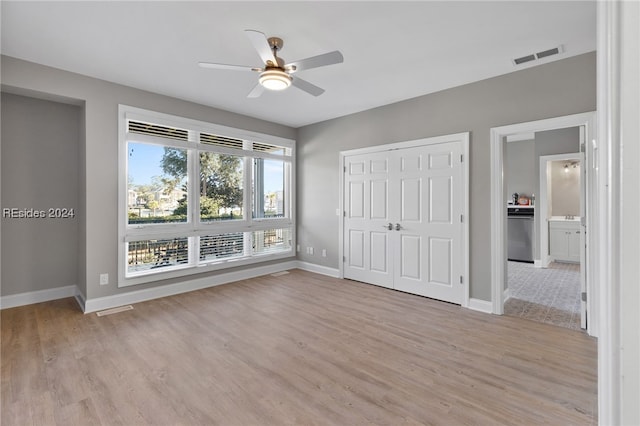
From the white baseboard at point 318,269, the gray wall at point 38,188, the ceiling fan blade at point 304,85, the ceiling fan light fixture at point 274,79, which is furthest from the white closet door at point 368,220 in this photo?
the gray wall at point 38,188

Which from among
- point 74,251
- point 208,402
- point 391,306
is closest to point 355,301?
point 391,306

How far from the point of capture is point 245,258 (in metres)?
5.37

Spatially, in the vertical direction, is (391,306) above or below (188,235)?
below

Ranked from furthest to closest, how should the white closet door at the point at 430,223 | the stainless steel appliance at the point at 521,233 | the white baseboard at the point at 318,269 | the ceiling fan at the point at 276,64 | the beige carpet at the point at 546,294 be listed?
the stainless steel appliance at the point at 521,233, the white baseboard at the point at 318,269, the white closet door at the point at 430,223, the beige carpet at the point at 546,294, the ceiling fan at the point at 276,64

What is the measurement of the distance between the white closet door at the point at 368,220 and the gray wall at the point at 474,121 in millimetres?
267

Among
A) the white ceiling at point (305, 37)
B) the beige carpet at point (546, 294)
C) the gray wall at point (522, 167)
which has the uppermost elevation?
the white ceiling at point (305, 37)

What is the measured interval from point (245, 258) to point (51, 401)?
10.9 ft

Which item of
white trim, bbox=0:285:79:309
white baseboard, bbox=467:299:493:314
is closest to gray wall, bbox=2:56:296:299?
white trim, bbox=0:285:79:309

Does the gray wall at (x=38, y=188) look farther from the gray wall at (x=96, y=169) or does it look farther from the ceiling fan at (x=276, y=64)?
the ceiling fan at (x=276, y=64)

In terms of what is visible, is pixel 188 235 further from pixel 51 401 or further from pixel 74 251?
pixel 51 401

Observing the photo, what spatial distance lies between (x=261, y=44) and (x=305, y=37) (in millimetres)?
638

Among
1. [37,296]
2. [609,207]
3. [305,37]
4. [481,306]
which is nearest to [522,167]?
[481,306]

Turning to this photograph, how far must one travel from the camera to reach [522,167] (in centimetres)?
747

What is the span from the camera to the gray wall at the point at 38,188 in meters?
3.82
